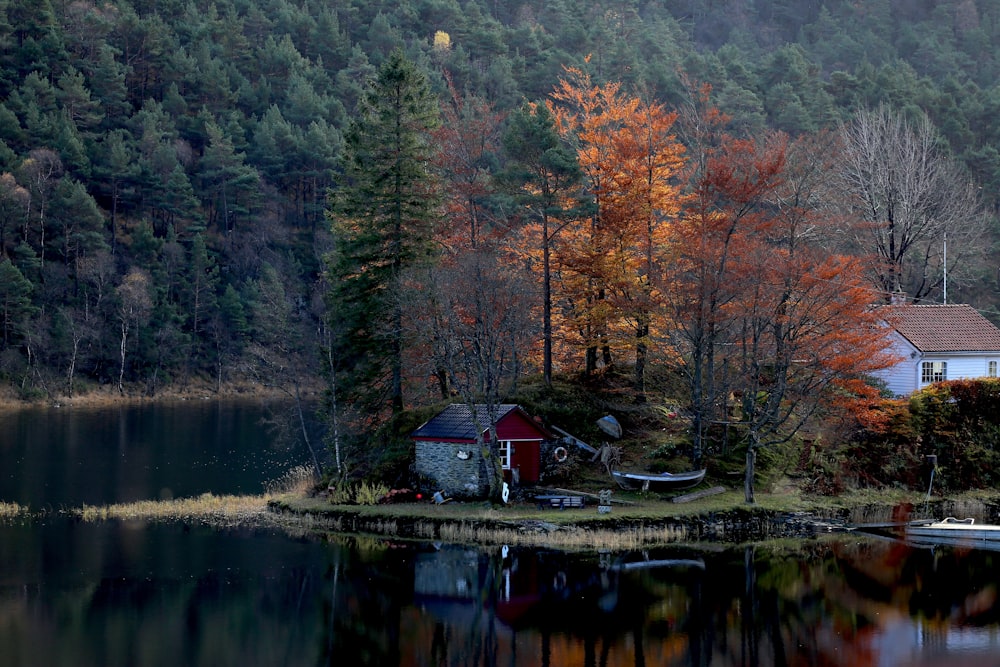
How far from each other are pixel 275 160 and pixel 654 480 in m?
60.4

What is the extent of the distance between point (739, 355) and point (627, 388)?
4548 millimetres

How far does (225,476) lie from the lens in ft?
160

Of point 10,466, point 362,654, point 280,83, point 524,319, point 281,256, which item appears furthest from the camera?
point 280,83

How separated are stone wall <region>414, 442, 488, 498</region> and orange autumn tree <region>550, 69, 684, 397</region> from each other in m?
8.25

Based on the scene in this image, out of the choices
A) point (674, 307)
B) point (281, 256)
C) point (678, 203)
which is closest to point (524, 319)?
point (674, 307)

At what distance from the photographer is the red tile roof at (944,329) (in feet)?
156

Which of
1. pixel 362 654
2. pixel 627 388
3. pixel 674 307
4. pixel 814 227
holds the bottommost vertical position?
pixel 362 654

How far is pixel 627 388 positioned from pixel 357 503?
12.2 metres

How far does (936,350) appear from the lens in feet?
155

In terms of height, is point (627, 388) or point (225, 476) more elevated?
point (627, 388)

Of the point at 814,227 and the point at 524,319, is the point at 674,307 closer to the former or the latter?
the point at 524,319

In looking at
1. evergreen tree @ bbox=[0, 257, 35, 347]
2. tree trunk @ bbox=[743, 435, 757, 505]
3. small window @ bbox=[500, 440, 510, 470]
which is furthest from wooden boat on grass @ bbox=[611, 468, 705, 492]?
evergreen tree @ bbox=[0, 257, 35, 347]

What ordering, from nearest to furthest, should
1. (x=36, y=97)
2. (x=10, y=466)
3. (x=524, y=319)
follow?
(x=524, y=319), (x=10, y=466), (x=36, y=97)

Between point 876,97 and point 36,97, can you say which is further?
point 876,97
